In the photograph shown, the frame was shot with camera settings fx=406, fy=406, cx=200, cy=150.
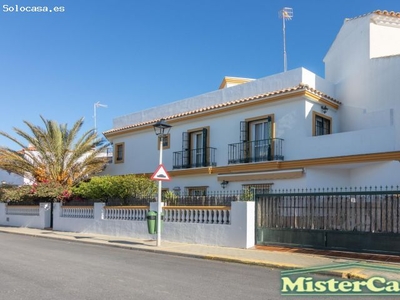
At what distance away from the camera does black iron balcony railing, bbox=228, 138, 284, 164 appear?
17.4 m

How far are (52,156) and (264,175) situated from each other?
499 inches

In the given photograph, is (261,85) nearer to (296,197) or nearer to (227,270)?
(296,197)

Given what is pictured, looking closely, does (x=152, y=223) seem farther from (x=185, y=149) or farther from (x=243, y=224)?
(x=185, y=149)

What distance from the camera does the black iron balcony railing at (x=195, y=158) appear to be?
65.5 feet

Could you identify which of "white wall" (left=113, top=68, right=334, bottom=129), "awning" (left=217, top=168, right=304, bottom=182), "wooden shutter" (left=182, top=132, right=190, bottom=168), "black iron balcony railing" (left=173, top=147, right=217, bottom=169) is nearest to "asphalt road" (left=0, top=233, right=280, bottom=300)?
"awning" (left=217, top=168, right=304, bottom=182)

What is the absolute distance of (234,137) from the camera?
18984mm

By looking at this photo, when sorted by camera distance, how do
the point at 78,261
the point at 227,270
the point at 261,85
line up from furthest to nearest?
1. the point at 261,85
2. the point at 78,261
3. the point at 227,270

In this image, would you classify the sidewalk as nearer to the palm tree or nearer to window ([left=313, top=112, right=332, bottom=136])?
window ([left=313, top=112, right=332, bottom=136])

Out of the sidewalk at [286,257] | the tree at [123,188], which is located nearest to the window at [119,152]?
the tree at [123,188]

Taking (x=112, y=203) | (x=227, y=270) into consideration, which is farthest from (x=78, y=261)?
(x=112, y=203)

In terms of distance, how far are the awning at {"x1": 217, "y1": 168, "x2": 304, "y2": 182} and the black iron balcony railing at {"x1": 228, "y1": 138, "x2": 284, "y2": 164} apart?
0.61m

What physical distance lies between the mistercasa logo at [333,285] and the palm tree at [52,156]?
1755 centimetres

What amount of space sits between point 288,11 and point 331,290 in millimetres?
20423

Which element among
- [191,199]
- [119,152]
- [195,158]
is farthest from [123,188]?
[119,152]
